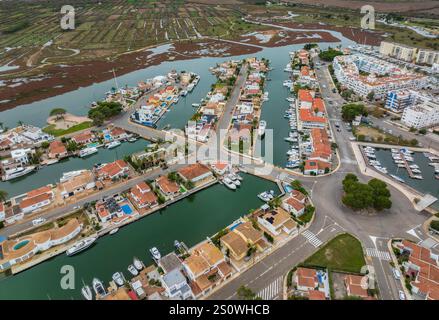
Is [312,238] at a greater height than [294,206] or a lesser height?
lesser

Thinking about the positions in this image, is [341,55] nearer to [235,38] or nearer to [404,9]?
[235,38]

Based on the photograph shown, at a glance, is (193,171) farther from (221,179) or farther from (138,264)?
(138,264)

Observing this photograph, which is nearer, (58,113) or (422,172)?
(422,172)

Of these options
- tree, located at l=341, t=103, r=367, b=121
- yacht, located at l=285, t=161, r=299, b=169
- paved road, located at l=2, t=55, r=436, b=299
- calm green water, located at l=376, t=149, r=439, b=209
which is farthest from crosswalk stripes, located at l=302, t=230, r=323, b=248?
tree, located at l=341, t=103, r=367, b=121

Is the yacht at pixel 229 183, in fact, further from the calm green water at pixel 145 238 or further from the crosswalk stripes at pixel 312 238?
the crosswalk stripes at pixel 312 238

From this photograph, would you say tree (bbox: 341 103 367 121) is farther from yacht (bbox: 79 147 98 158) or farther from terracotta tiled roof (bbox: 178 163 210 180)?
yacht (bbox: 79 147 98 158)

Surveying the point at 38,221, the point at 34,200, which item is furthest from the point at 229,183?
the point at 34,200

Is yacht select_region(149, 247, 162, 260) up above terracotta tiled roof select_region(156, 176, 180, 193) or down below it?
below
